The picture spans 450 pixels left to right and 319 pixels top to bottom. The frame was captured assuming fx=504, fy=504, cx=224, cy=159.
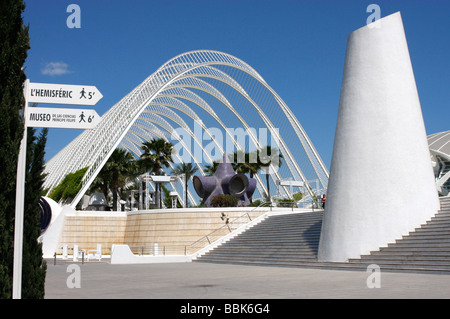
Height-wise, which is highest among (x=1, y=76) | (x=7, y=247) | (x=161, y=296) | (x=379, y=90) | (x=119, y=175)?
(x=119, y=175)

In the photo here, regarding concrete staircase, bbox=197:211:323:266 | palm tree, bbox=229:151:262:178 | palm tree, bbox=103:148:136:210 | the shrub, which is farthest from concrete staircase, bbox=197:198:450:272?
palm tree, bbox=229:151:262:178

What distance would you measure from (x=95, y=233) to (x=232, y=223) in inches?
475

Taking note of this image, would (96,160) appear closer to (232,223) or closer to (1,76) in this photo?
(232,223)

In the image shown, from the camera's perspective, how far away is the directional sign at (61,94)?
7062 millimetres

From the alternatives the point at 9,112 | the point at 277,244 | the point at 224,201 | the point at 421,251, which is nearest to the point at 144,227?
the point at 224,201

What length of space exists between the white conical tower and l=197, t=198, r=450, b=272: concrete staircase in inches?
24.3

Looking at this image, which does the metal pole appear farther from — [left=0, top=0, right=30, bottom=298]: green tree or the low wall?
the low wall

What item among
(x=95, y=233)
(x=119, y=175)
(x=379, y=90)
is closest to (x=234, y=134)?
(x=119, y=175)

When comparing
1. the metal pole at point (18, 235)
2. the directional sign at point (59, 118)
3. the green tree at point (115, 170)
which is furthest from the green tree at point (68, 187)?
the metal pole at point (18, 235)

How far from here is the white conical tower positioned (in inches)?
782

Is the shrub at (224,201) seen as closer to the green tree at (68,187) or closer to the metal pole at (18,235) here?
the green tree at (68,187)

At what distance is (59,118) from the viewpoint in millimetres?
7086

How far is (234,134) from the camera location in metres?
69.3

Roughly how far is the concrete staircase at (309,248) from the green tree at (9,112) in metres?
14.0
